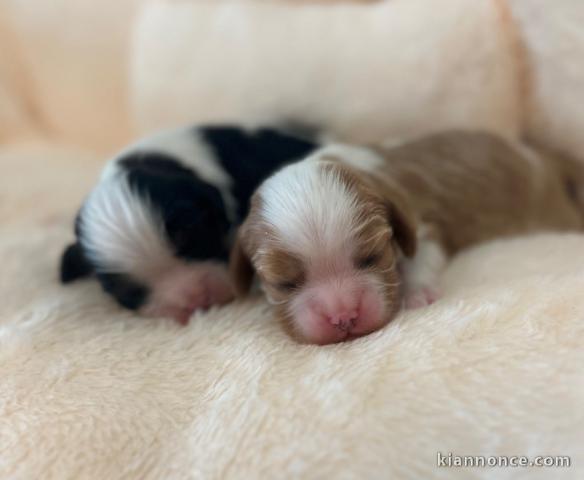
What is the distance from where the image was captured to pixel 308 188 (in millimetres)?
1610

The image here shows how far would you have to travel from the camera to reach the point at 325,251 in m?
1.58

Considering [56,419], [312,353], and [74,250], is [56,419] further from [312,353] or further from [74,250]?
[74,250]

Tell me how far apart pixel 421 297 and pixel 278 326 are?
40 cm

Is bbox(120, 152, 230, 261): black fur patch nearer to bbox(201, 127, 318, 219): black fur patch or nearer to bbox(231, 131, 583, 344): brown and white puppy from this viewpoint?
bbox(201, 127, 318, 219): black fur patch

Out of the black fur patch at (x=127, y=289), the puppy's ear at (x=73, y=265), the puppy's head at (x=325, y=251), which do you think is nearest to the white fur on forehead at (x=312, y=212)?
the puppy's head at (x=325, y=251)

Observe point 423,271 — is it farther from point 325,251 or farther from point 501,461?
point 501,461

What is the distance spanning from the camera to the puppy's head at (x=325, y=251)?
157 centimetres

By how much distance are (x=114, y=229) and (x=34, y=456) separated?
32.7 inches

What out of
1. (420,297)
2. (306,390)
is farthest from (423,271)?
(306,390)

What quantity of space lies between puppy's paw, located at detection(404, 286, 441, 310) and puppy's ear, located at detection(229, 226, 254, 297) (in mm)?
459

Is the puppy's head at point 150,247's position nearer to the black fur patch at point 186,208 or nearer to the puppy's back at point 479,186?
the black fur patch at point 186,208

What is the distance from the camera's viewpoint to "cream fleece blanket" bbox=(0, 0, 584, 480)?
3.94ft

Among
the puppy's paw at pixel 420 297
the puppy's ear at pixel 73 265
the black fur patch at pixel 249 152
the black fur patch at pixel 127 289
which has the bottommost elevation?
the puppy's paw at pixel 420 297

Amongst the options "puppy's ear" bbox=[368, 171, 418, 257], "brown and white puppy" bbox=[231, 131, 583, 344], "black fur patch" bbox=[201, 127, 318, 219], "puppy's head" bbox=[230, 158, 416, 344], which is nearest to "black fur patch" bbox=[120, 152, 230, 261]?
"black fur patch" bbox=[201, 127, 318, 219]
